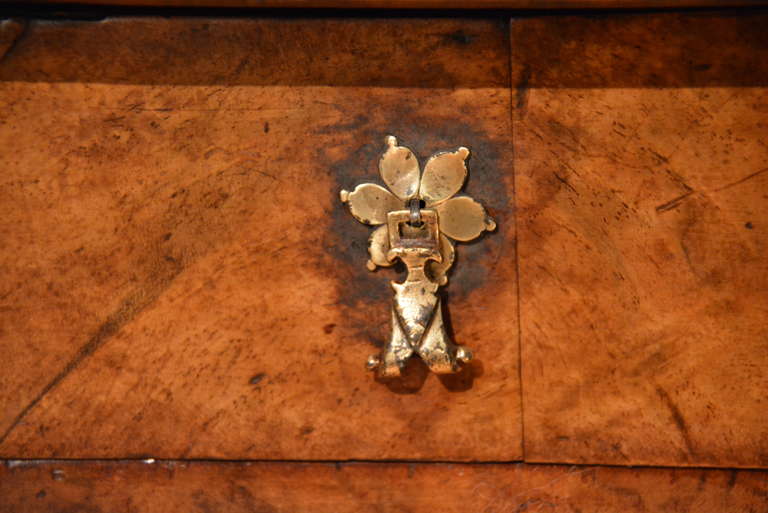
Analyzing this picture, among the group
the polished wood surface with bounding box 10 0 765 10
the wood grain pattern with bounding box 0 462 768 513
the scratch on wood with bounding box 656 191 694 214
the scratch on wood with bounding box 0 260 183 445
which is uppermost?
the polished wood surface with bounding box 10 0 765 10

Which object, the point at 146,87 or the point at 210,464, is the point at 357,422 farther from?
the point at 146,87

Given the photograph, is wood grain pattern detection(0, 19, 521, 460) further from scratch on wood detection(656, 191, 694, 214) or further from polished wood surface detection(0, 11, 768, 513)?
scratch on wood detection(656, 191, 694, 214)

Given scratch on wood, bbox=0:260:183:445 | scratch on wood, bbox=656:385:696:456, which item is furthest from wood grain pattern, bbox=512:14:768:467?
scratch on wood, bbox=0:260:183:445

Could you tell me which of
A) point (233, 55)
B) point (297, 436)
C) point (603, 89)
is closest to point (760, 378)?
point (603, 89)

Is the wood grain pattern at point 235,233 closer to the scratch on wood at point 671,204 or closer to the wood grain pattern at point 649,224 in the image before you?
the wood grain pattern at point 649,224

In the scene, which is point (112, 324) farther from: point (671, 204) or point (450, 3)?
point (671, 204)

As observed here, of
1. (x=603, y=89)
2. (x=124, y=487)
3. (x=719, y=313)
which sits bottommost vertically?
(x=124, y=487)

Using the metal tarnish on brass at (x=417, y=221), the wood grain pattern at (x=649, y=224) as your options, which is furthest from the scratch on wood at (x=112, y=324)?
the wood grain pattern at (x=649, y=224)
